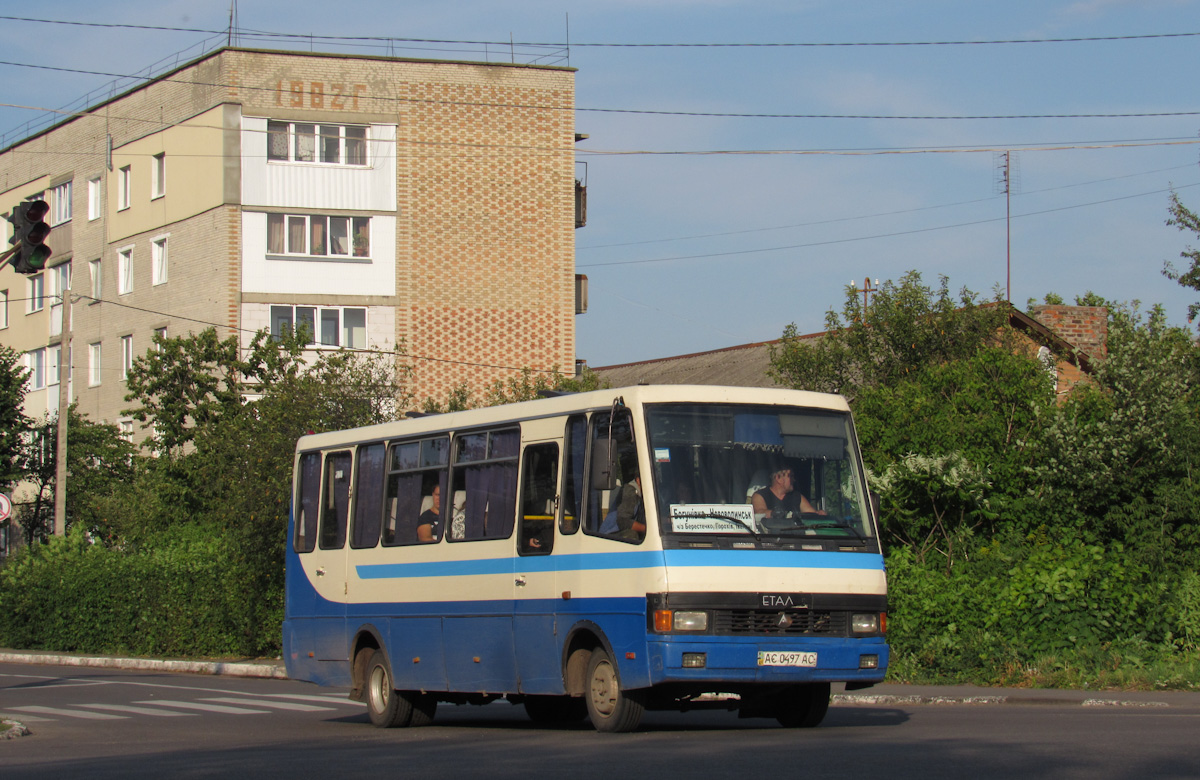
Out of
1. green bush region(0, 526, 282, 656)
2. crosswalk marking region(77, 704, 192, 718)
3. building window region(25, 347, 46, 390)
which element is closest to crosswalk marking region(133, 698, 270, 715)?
crosswalk marking region(77, 704, 192, 718)

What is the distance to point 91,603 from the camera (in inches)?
1419

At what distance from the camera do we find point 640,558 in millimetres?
11852

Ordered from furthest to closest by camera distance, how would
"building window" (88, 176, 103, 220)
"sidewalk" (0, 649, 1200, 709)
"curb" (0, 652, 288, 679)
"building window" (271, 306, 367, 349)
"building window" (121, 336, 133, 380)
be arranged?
"building window" (88, 176, 103, 220)
"building window" (121, 336, 133, 380)
"building window" (271, 306, 367, 349)
"curb" (0, 652, 288, 679)
"sidewalk" (0, 649, 1200, 709)

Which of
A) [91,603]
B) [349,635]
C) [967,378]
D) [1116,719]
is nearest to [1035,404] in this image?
[967,378]

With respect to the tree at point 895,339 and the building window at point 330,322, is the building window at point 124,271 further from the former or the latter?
the tree at point 895,339

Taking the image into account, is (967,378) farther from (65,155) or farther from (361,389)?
(65,155)

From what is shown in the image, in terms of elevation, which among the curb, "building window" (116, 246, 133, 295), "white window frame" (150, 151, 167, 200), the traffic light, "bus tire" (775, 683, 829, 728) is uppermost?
"white window frame" (150, 151, 167, 200)

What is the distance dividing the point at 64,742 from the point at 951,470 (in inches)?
496

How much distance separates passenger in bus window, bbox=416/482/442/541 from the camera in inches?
580

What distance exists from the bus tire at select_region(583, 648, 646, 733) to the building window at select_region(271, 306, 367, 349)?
34.5m

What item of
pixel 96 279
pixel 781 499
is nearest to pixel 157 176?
pixel 96 279

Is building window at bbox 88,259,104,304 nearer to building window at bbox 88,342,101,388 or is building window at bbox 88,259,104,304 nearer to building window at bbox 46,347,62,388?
building window at bbox 88,342,101,388

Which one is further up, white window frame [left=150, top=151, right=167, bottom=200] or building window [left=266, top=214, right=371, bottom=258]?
white window frame [left=150, top=151, right=167, bottom=200]

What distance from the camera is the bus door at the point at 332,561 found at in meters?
16.4
